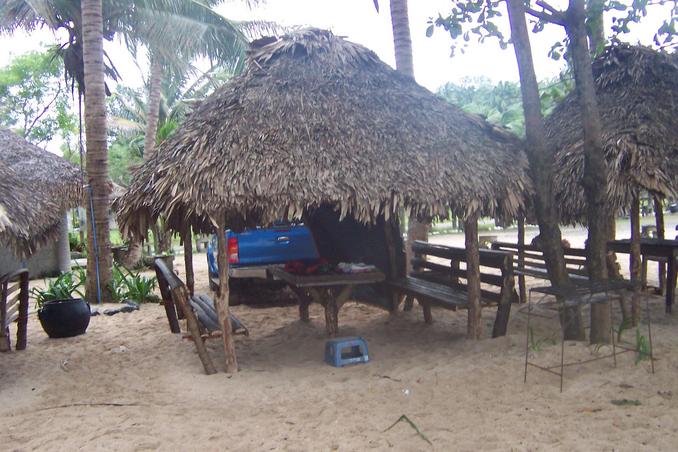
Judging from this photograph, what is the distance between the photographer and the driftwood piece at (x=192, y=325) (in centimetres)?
542

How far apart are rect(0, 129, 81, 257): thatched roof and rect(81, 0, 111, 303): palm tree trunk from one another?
0.70 meters

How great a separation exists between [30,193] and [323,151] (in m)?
3.66

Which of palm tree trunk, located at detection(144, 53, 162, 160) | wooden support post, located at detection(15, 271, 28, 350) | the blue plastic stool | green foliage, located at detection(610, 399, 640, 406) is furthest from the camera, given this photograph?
palm tree trunk, located at detection(144, 53, 162, 160)

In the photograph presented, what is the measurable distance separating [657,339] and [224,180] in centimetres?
454

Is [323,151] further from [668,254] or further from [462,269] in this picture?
[668,254]

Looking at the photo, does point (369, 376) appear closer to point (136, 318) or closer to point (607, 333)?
point (607, 333)

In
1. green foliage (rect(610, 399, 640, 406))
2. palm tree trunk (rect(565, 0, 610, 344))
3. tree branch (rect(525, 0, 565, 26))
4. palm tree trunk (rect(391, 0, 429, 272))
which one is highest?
palm tree trunk (rect(391, 0, 429, 272))

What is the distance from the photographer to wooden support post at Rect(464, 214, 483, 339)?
6.28 meters

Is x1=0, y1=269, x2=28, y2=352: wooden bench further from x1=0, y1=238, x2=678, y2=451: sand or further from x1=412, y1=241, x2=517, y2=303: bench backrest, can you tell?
x1=412, y1=241, x2=517, y2=303: bench backrest

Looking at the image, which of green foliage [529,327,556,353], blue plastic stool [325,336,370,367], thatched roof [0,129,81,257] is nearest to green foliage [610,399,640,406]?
green foliage [529,327,556,353]

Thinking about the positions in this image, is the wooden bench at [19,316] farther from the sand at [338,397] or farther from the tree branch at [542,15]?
the tree branch at [542,15]

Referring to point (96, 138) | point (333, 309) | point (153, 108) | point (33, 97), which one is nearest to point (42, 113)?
point (33, 97)

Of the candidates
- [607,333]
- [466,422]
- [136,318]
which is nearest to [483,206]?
[607,333]

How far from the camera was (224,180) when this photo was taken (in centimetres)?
534
